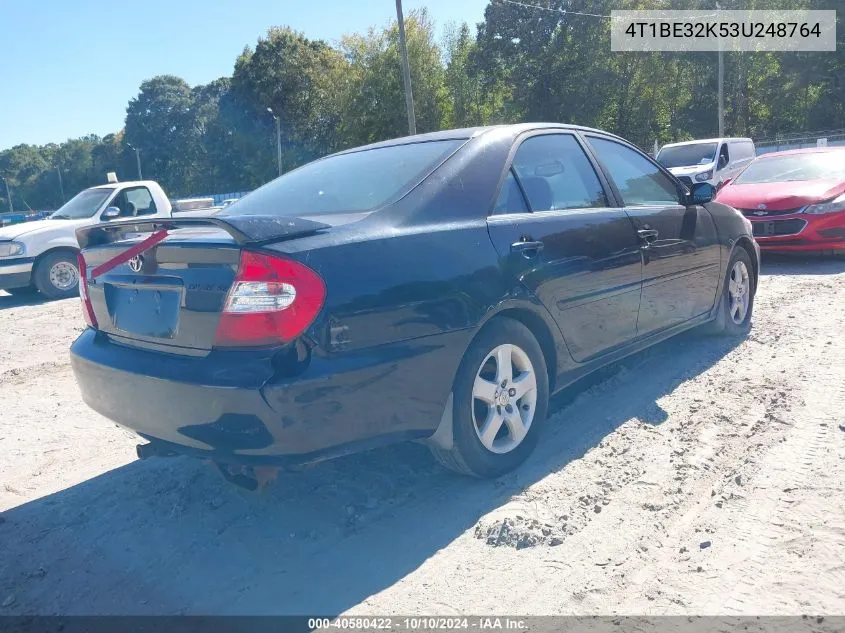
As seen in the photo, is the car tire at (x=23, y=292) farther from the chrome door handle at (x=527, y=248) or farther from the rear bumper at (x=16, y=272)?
the chrome door handle at (x=527, y=248)

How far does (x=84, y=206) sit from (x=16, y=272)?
159cm

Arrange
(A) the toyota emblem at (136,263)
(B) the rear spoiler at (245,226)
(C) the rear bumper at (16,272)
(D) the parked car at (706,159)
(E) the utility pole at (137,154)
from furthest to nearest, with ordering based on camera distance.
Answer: (E) the utility pole at (137,154) < (D) the parked car at (706,159) < (C) the rear bumper at (16,272) < (A) the toyota emblem at (136,263) < (B) the rear spoiler at (245,226)

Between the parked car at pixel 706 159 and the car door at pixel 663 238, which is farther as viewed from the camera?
the parked car at pixel 706 159

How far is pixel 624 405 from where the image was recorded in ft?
13.6

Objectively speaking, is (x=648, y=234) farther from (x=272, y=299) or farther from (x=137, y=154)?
(x=137, y=154)

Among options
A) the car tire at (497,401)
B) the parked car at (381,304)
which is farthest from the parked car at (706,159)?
the car tire at (497,401)

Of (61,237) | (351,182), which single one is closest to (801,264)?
(351,182)

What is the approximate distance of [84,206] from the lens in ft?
36.9

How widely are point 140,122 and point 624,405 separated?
68853mm

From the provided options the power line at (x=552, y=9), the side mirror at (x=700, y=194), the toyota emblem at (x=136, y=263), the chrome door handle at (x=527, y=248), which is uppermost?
the power line at (x=552, y=9)

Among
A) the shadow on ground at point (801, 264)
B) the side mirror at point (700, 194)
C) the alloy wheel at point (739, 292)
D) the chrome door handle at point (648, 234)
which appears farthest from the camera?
the shadow on ground at point (801, 264)

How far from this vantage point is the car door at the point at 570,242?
332cm

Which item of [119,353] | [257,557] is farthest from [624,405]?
[119,353]

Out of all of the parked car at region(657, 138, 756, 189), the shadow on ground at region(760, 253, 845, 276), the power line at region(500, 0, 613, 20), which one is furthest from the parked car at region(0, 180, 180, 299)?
the power line at region(500, 0, 613, 20)
